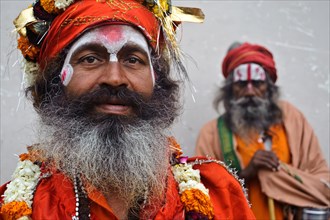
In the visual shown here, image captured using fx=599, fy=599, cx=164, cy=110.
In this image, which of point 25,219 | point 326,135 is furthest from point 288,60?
point 25,219

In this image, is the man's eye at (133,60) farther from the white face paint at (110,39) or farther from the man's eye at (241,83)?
the man's eye at (241,83)

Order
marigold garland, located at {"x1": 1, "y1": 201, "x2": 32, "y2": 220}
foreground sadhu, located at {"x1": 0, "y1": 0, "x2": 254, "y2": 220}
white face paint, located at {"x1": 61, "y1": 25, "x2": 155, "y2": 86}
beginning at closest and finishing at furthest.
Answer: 1. marigold garland, located at {"x1": 1, "y1": 201, "x2": 32, "y2": 220}
2. foreground sadhu, located at {"x1": 0, "y1": 0, "x2": 254, "y2": 220}
3. white face paint, located at {"x1": 61, "y1": 25, "x2": 155, "y2": 86}

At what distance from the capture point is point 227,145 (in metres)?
5.11

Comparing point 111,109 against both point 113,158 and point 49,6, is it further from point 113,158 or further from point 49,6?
point 49,6

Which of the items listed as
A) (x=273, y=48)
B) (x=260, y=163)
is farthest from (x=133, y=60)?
(x=273, y=48)

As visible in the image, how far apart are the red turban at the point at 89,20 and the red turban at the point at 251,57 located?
280cm

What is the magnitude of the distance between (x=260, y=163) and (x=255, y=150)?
0.87ft

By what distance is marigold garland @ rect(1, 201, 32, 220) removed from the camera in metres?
2.40

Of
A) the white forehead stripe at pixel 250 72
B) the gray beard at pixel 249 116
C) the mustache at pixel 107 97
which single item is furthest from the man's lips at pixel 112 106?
the white forehead stripe at pixel 250 72

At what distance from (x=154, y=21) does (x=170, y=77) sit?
0.32 metres

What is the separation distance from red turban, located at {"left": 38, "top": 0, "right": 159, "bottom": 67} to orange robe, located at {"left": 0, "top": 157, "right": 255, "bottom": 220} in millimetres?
592

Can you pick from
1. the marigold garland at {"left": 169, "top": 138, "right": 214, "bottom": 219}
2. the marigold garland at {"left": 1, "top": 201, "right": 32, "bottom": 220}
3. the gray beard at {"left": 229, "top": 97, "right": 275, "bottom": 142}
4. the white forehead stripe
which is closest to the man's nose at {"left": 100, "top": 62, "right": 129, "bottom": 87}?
the marigold garland at {"left": 169, "top": 138, "right": 214, "bottom": 219}

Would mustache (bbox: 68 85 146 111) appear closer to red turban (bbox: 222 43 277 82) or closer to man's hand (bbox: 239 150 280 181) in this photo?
man's hand (bbox: 239 150 280 181)

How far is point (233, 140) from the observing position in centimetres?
514
